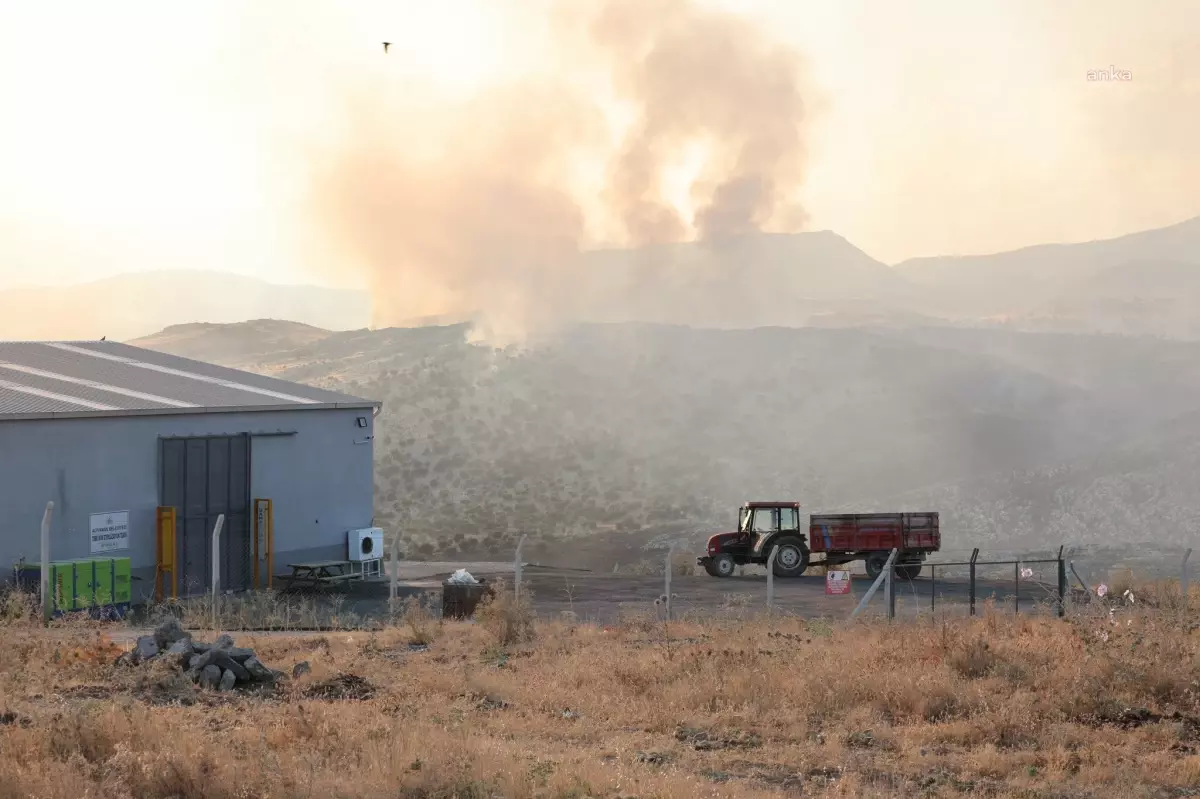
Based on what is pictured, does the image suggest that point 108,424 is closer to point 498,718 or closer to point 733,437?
point 498,718

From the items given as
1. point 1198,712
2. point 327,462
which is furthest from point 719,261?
point 1198,712

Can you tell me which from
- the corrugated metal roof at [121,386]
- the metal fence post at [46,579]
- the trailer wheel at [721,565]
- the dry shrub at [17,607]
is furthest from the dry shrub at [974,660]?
the corrugated metal roof at [121,386]

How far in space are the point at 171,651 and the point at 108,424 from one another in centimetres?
1113

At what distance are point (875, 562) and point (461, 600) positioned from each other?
1268 cm

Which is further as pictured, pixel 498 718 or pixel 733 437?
pixel 733 437

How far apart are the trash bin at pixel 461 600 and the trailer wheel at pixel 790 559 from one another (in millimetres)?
10510

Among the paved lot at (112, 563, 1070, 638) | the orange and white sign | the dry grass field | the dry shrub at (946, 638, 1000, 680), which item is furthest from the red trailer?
the dry shrub at (946, 638, 1000, 680)

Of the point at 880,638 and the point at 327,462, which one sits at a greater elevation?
the point at 327,462

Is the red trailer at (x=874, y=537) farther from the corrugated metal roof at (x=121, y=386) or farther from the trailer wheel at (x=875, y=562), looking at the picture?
the corrugated metal roof at (x=121, y=386)

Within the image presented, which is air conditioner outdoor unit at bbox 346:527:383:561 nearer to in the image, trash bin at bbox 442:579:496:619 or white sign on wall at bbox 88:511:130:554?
white sign on wall at bbox 88:511:130:554

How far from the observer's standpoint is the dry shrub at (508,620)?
19156mm

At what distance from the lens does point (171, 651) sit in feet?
52.0

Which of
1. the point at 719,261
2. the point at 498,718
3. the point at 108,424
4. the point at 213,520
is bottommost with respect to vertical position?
the point at 498,718

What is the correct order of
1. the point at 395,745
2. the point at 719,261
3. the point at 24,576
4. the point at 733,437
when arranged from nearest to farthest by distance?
the point at 395,745 < the point at 24,576 < the point at 733,437 < the point at 719,261
